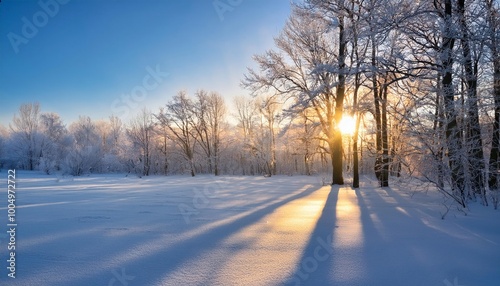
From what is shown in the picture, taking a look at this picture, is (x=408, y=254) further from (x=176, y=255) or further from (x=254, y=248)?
(x=176, y=255)

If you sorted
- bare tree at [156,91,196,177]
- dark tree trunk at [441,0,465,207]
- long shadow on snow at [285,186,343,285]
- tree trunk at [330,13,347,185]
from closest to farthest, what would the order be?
long shadow on snow at [285,186,343,285] → dark tree trunk at [441,0,465,207] → tree trunk at [330,13,347,185] → bare tree at [156,91,196,177]

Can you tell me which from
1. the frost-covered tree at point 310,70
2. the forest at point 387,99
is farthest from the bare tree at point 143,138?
the frost-covered tree at point 310,70

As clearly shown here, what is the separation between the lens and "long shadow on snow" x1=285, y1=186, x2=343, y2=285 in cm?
240

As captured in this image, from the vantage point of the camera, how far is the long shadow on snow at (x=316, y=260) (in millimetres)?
2404

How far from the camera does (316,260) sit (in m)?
2.88

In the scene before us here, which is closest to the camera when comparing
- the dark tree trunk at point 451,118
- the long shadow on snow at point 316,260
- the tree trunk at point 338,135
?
the long shadow on snow at point 316,260

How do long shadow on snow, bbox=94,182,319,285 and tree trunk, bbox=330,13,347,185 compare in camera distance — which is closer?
long shadow on snow, bbox=94,182,319,285

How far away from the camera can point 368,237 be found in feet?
12.2

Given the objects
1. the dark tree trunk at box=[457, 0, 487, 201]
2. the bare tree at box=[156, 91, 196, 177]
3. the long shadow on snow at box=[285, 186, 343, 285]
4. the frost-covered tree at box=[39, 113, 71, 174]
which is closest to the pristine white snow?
the long shadow on snow at box=[285, 186, 343, 285]

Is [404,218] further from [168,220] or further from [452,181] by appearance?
[168,220]

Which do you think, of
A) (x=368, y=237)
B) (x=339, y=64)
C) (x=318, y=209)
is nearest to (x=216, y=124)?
(x=339, y=64)

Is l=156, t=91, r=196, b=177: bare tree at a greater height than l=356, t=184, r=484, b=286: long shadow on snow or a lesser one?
greater

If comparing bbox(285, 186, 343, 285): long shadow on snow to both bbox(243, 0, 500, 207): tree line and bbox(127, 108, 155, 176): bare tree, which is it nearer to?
bbox(243, 0, 500, 207): tree line

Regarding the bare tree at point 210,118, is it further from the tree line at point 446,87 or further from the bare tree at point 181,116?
the tree line at point 446,87
